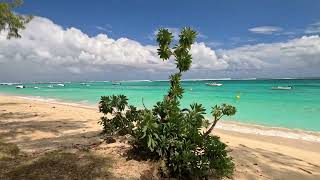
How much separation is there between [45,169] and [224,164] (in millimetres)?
3431

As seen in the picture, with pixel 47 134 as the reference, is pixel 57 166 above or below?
above

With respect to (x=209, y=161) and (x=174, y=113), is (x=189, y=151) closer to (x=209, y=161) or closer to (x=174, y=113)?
(x=209, y=161)

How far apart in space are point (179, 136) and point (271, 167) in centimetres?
274

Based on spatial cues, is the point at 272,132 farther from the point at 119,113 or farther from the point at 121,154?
the point at 121,154

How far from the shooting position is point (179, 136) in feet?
20.8

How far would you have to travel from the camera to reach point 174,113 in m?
6.50

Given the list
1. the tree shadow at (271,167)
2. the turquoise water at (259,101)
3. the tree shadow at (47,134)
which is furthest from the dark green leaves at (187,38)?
the turquoise water at (259,101)

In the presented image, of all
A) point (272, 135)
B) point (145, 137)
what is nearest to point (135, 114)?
point (145, 137)

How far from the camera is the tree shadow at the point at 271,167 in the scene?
6936 millimetres

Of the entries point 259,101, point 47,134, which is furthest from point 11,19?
point 259,101

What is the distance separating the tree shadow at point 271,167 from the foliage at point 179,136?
846 millimetres

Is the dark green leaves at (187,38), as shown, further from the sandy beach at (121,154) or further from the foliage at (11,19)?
the foliage at (11,19)

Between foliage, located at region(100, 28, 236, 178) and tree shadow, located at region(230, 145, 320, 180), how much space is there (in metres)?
0.85

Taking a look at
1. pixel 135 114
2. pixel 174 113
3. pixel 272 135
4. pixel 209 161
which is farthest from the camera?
pixel 272 135
